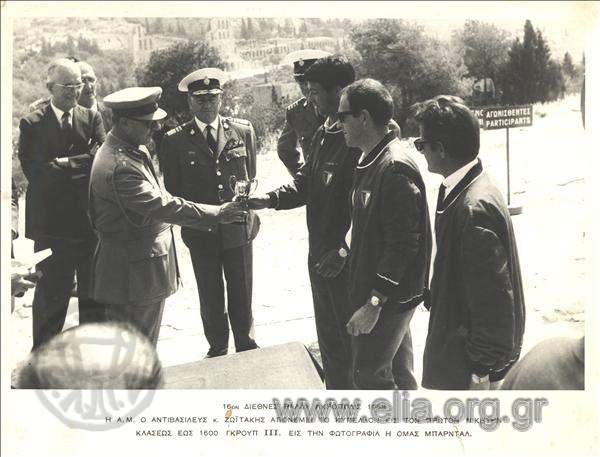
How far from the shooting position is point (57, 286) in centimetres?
346

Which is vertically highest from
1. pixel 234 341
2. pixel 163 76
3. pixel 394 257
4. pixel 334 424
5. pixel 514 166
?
pixel 163 76

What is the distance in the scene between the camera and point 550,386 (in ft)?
10.8

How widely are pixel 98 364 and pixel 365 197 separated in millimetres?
1660

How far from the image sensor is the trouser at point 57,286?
343cm

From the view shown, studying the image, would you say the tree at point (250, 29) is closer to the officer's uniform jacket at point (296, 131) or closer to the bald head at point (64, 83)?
the officer's uniform jacket at point (296, 131)

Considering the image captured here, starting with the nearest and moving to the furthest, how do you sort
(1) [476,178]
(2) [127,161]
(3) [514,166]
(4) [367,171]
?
1. (1) [476,178]
2. (4) [367,171]
3. (2) [127,161]
4. (3) [514,166]

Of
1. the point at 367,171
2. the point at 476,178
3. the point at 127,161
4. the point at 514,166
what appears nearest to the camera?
the point at 476,178

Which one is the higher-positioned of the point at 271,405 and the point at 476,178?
the point at 476,178

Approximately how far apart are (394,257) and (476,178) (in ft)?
1.54

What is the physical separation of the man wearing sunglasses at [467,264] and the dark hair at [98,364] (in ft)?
4.78

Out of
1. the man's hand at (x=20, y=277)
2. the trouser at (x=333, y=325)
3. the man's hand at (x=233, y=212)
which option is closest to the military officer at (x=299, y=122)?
the man's hand at (x=233, y=212)

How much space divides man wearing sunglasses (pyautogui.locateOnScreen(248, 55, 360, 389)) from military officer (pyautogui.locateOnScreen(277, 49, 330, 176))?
95 millimetres

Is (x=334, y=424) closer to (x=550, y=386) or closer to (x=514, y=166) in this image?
(x=550, y=386)

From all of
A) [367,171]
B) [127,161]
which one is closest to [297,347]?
[367,171]
